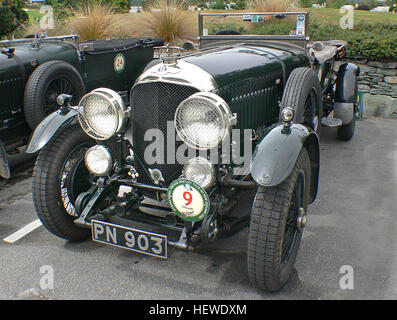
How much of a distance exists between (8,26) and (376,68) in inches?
395

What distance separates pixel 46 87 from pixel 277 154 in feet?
9.93

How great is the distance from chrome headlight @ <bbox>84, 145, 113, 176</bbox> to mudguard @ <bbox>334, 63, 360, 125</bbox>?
11.2ft

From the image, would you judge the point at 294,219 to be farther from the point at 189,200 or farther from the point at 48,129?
the point at 48,129

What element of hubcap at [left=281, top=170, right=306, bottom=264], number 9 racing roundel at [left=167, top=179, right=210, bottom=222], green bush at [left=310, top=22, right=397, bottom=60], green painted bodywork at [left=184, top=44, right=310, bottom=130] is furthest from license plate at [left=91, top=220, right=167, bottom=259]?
green bush at [left=310, top=22, right=397, bottom=60]

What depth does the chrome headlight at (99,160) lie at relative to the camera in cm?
261

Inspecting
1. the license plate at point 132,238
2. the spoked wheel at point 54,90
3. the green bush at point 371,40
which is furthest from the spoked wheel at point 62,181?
the green bush at point 371,40

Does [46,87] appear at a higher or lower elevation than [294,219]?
higher

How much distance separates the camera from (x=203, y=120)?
233cm

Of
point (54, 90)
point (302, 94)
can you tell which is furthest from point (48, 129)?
point (54, 90)

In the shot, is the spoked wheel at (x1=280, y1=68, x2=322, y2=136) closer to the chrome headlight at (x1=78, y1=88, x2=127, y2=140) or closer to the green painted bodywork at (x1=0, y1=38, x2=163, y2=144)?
the chrome headlight at (x1=78, y1=88, x2=127, y2=140)

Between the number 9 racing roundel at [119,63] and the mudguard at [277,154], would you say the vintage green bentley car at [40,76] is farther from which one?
the mudguard at [277,154]

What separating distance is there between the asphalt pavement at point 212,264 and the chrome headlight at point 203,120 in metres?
0.87
